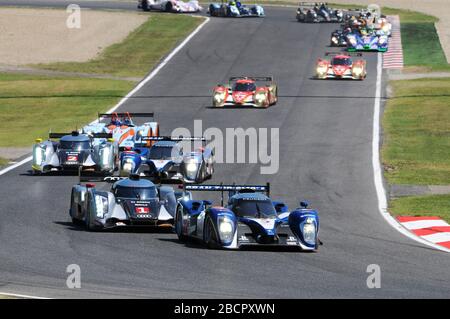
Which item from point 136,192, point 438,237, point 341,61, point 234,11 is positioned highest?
point 234,11

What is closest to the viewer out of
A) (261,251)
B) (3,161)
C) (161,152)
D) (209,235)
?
(261,251)

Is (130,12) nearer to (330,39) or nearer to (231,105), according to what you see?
(330,39)

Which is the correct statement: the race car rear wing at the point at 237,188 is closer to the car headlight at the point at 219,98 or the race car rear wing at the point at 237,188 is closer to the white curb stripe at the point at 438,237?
the white curb stripe at the point at 438,237

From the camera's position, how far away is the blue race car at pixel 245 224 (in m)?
29.3

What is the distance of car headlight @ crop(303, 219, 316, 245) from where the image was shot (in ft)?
96.6

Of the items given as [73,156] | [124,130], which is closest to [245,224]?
[73,156]

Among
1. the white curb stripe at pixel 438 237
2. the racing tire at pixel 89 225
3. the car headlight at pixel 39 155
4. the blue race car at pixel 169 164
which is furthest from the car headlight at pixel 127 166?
the white curb stripe at pixel 438 237

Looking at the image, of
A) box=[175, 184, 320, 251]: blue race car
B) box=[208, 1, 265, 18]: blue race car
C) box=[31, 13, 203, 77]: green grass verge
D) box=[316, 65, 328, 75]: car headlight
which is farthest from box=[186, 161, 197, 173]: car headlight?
box=[208, 1, 265, 18]: blue race car

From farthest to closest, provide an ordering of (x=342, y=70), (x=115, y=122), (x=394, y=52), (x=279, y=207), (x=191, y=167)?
(x=394, y=52), (x=342, y=70), (x=115, y=122), (x=191, y=167), (x=279, y=207)

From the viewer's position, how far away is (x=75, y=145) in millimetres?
44125

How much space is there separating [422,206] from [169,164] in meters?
9.24

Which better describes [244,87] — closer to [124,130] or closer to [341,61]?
[341,61]

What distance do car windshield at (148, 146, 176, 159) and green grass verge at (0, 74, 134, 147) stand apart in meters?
11.8

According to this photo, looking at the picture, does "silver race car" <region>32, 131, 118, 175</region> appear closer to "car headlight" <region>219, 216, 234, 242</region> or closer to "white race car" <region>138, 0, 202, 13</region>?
"car headlight" <region>219, 216, 234, 242</region>
